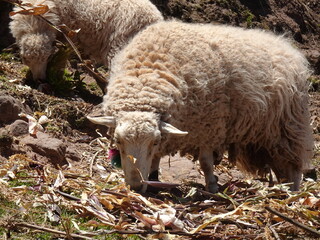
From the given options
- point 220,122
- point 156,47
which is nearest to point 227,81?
point 220,122

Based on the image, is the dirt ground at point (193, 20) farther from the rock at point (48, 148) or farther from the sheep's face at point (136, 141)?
the sheep's face at point (136, 141)

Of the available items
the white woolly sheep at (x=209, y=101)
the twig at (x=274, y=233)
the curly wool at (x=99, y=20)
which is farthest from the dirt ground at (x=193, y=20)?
the twig at (x=274, y=233)

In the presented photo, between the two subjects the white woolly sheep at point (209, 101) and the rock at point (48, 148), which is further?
the rock at point (48, 148)

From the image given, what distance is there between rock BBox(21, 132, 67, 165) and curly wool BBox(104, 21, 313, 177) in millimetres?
1044

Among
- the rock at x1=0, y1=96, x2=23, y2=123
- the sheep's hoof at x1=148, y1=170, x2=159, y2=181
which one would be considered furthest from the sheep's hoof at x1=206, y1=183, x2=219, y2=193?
the rock at x1=0, y1=96, x2=23, y2=123

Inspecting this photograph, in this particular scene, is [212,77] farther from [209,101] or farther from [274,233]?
[274,233]

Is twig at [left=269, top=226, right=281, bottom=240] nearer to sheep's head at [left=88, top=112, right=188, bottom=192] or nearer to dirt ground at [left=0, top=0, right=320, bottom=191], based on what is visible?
sheep's head at [left=88, top=112, right=188, bottom=192]

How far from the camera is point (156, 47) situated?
5.76m

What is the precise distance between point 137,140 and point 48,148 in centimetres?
161

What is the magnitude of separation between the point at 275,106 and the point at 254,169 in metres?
0.90

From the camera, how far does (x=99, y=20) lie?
359 inches

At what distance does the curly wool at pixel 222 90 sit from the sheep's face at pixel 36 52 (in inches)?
129

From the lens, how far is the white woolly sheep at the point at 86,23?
9031 millimetres

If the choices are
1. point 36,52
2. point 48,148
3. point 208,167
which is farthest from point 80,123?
point 208,167
